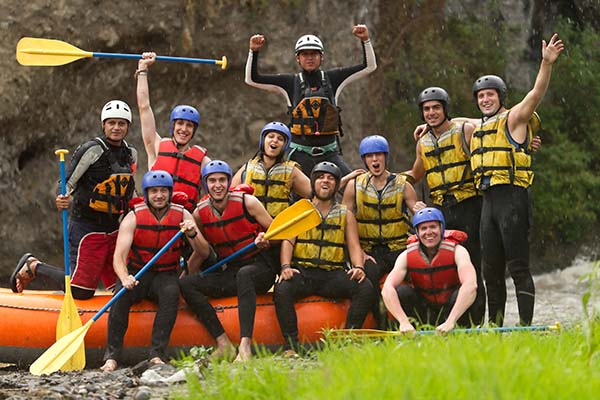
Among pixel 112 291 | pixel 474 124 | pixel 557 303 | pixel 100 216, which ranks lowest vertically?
pixel 557 303

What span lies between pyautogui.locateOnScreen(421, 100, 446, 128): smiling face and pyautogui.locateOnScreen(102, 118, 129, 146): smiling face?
219 cm

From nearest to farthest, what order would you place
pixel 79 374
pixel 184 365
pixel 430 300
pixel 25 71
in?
pixel 184 365 → pixel 79 374 → pixel 430 300 → pixel 25 71

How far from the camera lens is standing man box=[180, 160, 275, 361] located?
21.4 feet

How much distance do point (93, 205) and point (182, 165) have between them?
751mm

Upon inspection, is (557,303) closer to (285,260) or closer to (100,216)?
(285,260)

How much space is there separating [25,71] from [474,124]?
20.9 ft

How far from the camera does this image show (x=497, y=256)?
253 inches

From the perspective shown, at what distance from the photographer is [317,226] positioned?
6.64 metres

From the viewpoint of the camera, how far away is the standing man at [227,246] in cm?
652

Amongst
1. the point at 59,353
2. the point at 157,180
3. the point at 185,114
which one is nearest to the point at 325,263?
the point at 157,180

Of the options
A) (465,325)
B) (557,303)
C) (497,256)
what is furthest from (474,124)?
(557,303)

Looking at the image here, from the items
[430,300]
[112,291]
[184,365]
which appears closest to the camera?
[184,365]

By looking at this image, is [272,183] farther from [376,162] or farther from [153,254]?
[153,254]

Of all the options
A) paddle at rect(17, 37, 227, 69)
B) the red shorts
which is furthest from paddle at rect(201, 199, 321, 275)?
paddle at rect(17, 37, 227, 69)
